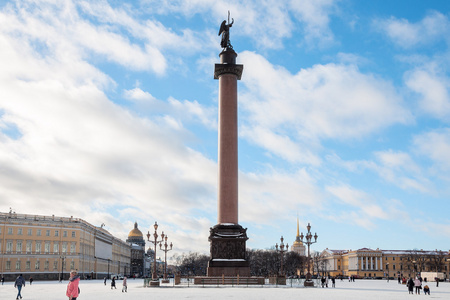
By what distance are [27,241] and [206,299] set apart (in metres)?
74.7

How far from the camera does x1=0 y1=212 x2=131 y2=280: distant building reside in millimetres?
90500

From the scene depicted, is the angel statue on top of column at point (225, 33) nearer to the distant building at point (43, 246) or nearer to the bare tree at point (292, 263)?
the distant building at point (43, 246)

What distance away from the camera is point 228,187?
5053 cm

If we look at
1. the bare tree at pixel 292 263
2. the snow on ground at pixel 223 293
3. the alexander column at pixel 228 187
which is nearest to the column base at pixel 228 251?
the alexander column at pixel 228 187

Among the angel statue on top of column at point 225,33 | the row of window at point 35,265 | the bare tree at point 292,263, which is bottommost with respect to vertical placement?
the bare tree at point 292,263

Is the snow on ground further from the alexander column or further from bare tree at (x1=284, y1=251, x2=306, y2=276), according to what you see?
bare tree at (x1=284, y1=251, x2=306, y2=276)

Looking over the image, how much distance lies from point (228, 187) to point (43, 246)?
57696mm

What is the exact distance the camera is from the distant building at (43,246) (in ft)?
297

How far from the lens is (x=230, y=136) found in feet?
171

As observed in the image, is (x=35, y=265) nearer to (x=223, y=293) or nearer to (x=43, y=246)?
(x=43, y=246)

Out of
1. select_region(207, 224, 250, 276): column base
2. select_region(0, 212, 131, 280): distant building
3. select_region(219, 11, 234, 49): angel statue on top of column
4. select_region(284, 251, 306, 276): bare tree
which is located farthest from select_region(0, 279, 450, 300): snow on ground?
select_region(284, 251, 306, 276): bare tree

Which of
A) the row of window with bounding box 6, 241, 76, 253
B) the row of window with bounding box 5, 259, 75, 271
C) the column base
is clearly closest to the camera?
the column base

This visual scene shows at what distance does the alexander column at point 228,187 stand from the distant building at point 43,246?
5029cm

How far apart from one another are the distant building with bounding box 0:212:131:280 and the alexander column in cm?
5029
